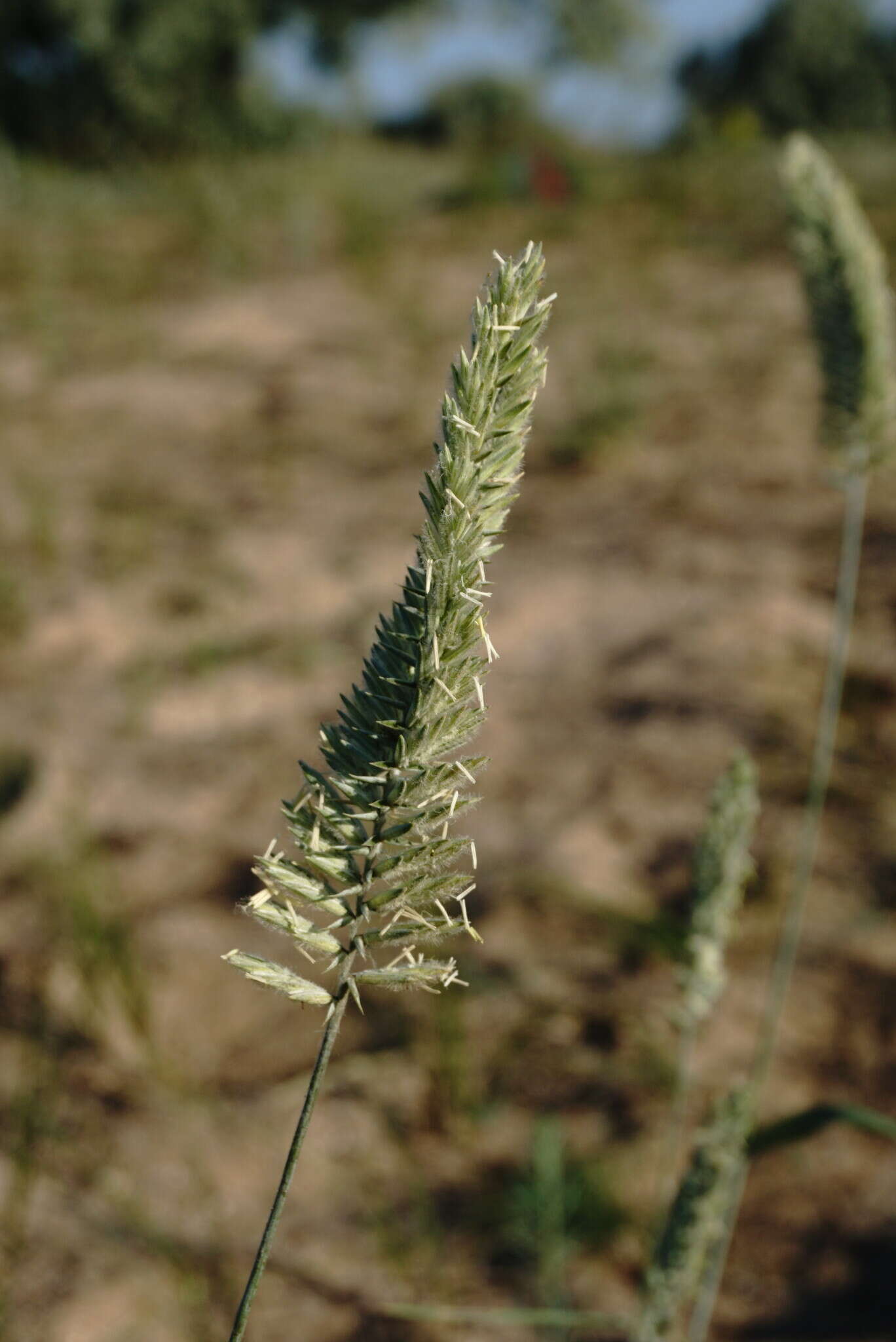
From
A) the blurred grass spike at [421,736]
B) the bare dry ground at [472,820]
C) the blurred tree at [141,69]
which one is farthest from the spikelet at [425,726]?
the blurred tree at [141,69]

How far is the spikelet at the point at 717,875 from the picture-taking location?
1155 millimetres

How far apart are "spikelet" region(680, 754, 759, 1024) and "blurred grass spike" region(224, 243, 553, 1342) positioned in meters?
0.50

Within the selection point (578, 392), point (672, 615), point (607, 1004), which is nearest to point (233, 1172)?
point (607, 1004)

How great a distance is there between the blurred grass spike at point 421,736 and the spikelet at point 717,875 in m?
0.50

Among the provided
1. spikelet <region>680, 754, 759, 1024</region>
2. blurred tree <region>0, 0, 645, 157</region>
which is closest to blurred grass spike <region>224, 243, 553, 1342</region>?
spikelet <region>680, 754, 759, 1024</region>

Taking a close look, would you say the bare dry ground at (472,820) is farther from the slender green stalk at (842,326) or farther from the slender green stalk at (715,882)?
the slender green stalk at (715,882)

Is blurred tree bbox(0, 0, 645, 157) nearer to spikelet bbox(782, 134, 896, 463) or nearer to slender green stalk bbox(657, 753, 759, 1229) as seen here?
spikelet bbox(782, 134, 896, 463)

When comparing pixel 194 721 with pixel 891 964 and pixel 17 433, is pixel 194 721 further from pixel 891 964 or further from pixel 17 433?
pixel 17 433

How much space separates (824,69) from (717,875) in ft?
79.3

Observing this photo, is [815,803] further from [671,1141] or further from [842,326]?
[842,326]

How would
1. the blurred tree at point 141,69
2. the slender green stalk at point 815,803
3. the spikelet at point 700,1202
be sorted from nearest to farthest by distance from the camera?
the spikelet at point 700,1202, the slender green stalk at point 815,803, the blurred tree at point 141,69

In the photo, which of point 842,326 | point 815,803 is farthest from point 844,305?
point 815,803

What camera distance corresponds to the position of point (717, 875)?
1178 mm

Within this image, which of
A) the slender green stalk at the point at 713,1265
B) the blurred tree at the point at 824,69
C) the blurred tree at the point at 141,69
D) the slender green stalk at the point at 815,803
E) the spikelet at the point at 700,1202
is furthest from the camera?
the blurred tree at the point at 824,69
